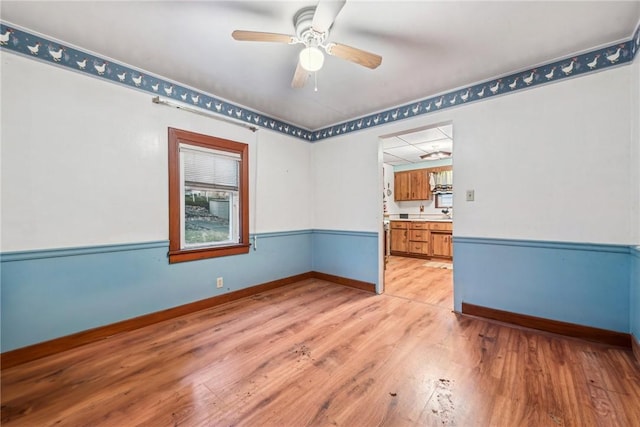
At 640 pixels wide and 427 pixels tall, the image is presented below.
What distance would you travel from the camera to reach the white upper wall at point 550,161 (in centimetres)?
213

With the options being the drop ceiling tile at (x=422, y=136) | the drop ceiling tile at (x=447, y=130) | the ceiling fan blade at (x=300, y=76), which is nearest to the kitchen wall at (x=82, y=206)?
the ceiling fan blade at (x=300, y=76)

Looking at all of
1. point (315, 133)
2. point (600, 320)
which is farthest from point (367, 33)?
point (600, 320)

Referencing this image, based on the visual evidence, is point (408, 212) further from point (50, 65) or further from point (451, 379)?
point (50, 65)

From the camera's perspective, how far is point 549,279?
242 centimetres

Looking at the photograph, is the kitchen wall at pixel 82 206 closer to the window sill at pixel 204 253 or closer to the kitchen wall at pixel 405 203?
the window sill at pixel 204 253

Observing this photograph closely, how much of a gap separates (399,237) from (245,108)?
15.8 ft

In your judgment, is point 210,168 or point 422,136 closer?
point 210,168

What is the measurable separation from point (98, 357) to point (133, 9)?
2.60 m

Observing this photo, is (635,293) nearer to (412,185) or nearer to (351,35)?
(351,35)

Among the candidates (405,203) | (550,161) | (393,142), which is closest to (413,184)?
(405,203)

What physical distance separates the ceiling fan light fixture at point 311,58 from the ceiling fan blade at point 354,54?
0.09m

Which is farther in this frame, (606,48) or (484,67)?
(484,67)

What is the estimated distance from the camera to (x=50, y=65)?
2.08 m

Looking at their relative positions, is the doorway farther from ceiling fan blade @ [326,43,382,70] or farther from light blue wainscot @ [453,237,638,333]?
ceiling fan blade @ [326,43,382,70]
